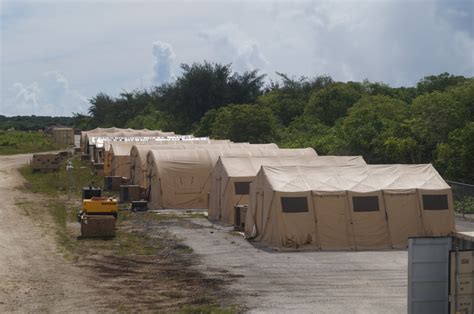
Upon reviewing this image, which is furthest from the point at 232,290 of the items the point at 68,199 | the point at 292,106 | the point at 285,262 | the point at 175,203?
the point at 292,106

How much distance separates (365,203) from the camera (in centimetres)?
2617

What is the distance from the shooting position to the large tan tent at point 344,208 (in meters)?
25.4

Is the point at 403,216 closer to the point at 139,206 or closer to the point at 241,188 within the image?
the point at 241,188

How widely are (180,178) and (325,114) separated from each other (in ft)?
99.0

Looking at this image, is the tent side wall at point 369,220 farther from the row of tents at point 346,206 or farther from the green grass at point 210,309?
the green grass at point 210,309

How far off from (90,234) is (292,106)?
168 feet

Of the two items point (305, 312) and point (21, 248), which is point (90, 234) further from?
point (305, 312)

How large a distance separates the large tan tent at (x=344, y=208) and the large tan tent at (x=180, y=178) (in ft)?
34.3

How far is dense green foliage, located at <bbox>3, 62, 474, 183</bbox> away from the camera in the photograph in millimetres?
40562

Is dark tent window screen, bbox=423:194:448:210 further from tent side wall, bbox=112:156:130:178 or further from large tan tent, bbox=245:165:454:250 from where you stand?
tent side wall, bbox=112:156:130:178

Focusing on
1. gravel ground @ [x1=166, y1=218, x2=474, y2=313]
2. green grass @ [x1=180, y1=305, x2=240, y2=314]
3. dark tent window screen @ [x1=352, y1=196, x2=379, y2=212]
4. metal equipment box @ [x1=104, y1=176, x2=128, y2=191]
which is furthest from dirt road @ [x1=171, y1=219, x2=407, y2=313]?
metal equipment box @ [x1=104, y1=176, x2=128, y2=191]

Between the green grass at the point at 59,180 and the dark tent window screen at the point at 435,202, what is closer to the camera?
the dark tent window screen at the point at 435,202

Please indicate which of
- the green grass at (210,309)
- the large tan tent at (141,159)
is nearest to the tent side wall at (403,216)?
the green grass at (210,309)

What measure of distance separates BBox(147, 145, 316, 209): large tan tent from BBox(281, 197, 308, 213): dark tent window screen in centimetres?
1260
